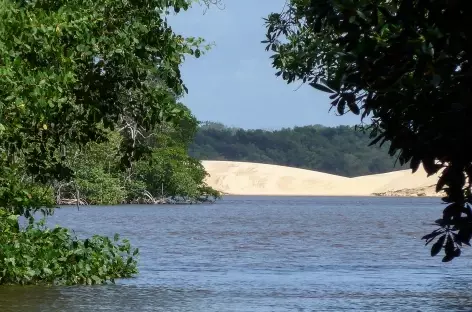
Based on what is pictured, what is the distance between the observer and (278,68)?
14328 millimetres

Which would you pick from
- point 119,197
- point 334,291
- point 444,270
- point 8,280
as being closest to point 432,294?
point 334,291

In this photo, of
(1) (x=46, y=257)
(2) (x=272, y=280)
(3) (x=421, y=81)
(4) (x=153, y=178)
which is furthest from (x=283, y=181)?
(3) (x=421, y=81)

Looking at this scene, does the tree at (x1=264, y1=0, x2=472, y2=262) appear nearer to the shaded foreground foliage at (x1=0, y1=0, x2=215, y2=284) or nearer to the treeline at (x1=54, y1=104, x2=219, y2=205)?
the shaded foreground foliage at (x1=0, y1=0, x2=215, y2=284)

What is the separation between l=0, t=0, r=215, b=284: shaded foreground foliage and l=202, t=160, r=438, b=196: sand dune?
16358cm

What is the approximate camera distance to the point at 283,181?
189 meters

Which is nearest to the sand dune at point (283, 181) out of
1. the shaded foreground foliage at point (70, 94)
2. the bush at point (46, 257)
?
the bush at point (46, 257)

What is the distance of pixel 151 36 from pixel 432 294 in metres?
6.96

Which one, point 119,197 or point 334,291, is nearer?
point 334,291

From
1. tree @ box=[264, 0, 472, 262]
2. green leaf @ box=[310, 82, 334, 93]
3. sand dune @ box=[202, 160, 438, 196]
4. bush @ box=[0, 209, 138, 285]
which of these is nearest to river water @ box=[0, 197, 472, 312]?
bush @ box=[0, 209, 138, 285]

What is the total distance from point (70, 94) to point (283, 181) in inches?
6859

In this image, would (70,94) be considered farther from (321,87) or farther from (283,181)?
(283,181)

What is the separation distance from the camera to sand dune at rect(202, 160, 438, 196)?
182 metres

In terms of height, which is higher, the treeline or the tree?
the treeline

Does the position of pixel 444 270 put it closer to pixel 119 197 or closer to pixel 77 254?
pixel 77 254
